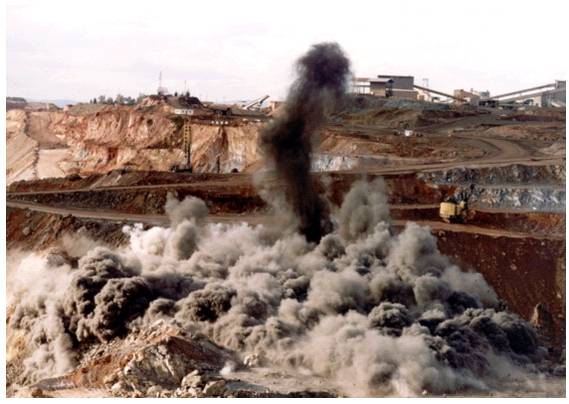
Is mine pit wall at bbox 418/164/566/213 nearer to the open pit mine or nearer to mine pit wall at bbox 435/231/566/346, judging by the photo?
the open pit mine

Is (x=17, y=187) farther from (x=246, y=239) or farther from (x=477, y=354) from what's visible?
(x=477, y=354)

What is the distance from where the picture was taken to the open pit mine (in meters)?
53.9

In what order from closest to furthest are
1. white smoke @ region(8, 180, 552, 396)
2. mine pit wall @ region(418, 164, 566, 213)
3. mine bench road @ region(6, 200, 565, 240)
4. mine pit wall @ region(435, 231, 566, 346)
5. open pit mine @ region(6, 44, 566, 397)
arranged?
open pit mine @ region(6, 44, 566, 397) → white smoke @ region(8, 180, 552, 396) → mine pit wall @ region(435, 231, 566, 346) → mine bench road @ region(6, 200, 565, 240) → mine pit wall @ region(418, 164, 566, 213)

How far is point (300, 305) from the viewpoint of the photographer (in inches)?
2409

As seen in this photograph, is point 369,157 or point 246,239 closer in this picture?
point 246,239

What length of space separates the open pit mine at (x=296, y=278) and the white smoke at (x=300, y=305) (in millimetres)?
140

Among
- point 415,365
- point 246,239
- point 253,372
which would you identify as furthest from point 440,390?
point 246,239

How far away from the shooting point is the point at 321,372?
54.6 m

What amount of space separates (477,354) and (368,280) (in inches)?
393

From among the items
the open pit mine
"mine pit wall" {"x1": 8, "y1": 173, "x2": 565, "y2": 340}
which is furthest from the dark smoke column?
"mine pit wall" {"x1": 8, "y1": 173, "x2": 565, "y2": 340}

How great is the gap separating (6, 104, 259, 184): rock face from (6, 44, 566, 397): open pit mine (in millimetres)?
27093

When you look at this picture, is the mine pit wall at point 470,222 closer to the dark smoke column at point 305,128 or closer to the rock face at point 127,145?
the dark smoke column at point 305,128

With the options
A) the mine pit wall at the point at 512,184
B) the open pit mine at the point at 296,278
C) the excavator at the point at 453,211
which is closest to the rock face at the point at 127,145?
the open pit mine at the point at 296,278

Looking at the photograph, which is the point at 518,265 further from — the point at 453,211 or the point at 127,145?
the point at 127,145
